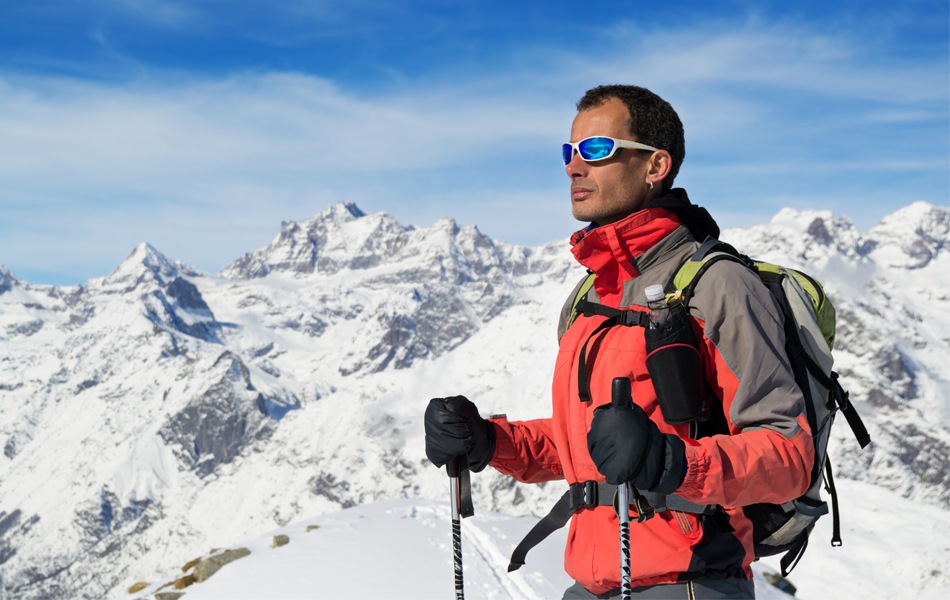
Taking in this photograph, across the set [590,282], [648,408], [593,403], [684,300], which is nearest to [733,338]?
[684,300]

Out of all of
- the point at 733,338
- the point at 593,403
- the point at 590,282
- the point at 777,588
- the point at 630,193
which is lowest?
the point at 777,588

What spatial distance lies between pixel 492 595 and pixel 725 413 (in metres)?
11.6

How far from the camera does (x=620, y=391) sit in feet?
12.9

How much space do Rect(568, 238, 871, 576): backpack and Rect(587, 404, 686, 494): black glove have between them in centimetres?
68

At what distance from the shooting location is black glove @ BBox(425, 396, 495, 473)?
5371 mm

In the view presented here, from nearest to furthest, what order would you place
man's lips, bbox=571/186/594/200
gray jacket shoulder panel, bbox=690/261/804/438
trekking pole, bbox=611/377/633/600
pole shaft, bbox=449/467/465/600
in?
gray jacket shoulder panel, bbox=690/261/804/438 < trekking pole, bbox=611/377/633/600 < man's lips, bbox=571/186/594/200 < pole shaft, bbox=449/467/465/600

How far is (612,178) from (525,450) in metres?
1.86

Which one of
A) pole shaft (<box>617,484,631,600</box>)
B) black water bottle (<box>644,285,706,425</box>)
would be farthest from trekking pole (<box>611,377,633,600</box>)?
black water bottle (<box>644,285,706,425</box>)

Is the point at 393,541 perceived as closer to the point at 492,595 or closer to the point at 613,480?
the point at 492,595

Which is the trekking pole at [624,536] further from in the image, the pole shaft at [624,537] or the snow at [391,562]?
the snow at [391,562]

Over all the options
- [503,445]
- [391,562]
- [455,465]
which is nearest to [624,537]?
[503,445]

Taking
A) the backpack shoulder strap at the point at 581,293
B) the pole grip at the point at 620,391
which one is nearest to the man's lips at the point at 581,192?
the backpack shoulder strap at the point at 581,293

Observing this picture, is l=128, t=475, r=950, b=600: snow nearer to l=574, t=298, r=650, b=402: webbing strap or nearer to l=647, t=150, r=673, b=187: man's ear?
l=574, t=298, r=650, b=402: webbing strap

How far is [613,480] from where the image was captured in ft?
12.8
